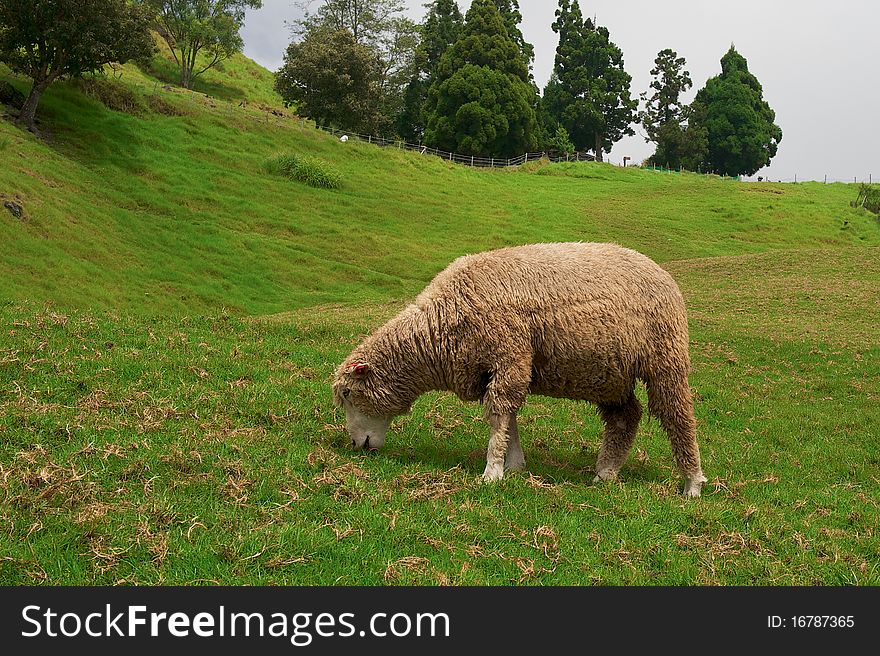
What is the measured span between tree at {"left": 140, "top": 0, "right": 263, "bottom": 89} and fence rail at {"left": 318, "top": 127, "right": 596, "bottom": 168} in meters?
14.8

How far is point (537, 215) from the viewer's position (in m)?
47.4

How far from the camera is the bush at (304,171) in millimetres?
45281

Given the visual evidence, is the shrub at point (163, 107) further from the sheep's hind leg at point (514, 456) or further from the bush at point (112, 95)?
the sheep's hind leg at point (514, 456)

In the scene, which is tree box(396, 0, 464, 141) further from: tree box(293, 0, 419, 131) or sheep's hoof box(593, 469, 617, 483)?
sheep's hoof box(593, 469, 617, 483)

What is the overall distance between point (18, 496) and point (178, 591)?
2.09 m

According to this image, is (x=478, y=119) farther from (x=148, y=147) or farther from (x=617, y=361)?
(x=617, y=361)

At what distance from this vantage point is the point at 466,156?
229 ft

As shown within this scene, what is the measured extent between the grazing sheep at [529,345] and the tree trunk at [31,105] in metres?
36.6

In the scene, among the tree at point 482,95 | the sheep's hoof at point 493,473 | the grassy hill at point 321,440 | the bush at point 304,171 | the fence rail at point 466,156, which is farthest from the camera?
the tree at point 482,95

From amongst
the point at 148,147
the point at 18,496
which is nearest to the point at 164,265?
the point at 148,147

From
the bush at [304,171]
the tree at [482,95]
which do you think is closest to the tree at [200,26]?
the tree at [482,95]

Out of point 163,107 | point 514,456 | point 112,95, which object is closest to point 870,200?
point 163,107

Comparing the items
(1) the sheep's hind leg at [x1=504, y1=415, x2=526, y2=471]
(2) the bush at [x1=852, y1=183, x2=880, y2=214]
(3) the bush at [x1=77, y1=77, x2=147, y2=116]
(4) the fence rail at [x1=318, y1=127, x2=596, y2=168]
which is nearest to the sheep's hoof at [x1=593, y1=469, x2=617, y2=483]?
(1) the sheep's hind leg at [x1=504, y1=415, x2=526, y2=471]

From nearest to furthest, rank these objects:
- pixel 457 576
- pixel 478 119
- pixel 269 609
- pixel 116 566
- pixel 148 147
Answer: pixel 269 609, pixel 116 566, pixel 457 576, pixel 148 147, pixel 478 119
